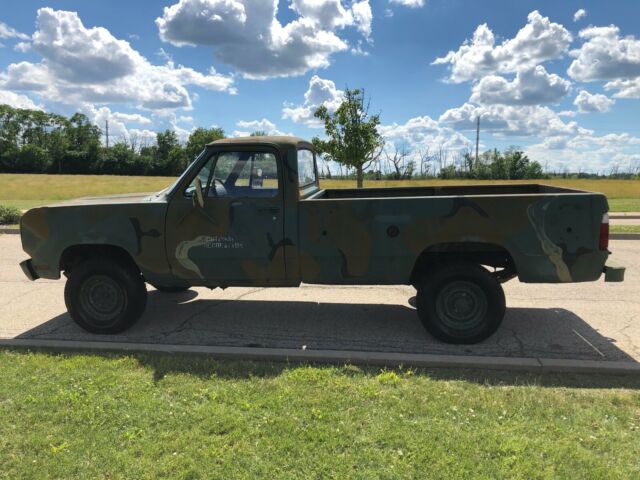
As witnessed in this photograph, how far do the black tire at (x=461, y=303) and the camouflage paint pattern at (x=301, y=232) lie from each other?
253mm

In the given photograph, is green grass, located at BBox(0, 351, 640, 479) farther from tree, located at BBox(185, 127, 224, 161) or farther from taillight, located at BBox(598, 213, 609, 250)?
tree, located at BBox(185, 127, 224, 161)

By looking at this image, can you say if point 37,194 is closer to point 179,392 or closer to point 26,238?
point 26,238

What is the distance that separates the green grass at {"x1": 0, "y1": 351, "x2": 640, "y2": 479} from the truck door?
3.35ft

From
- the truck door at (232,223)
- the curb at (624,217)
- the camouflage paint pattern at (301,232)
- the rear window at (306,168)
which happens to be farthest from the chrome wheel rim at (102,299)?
the curb at (624,217)

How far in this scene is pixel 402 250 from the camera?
478 cm

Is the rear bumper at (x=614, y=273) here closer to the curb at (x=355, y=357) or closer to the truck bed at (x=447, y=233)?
the truck bed at (x=447, y=233)

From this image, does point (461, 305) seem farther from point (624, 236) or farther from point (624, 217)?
point (624, 217)

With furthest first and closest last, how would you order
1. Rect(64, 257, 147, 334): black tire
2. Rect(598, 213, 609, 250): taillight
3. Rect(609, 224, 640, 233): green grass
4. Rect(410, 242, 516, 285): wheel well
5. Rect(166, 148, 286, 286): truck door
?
Rect(609, 224, 640, 233): green grass → Rect(64, 257, 147, 334): black tire → Rect(166, 148, 286, 286): truck door → Rect(410, 242, 516, 285): wheel well → Rect(598, 213, 609, 250): taillight

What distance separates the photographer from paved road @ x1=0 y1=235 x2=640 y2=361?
488 cm

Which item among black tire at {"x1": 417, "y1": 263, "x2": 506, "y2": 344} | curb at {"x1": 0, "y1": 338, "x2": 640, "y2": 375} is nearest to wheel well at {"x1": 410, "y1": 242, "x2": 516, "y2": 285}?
black tire at {"x1": 417, "y1": 263, "x2": 506, "y2": 344}

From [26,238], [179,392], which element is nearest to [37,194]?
[26,238]

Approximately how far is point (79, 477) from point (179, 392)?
1.06 m

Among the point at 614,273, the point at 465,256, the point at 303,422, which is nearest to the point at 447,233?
the point at 465,256

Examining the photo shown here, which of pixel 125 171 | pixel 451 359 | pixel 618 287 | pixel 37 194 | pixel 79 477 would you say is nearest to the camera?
pixel 79 477
